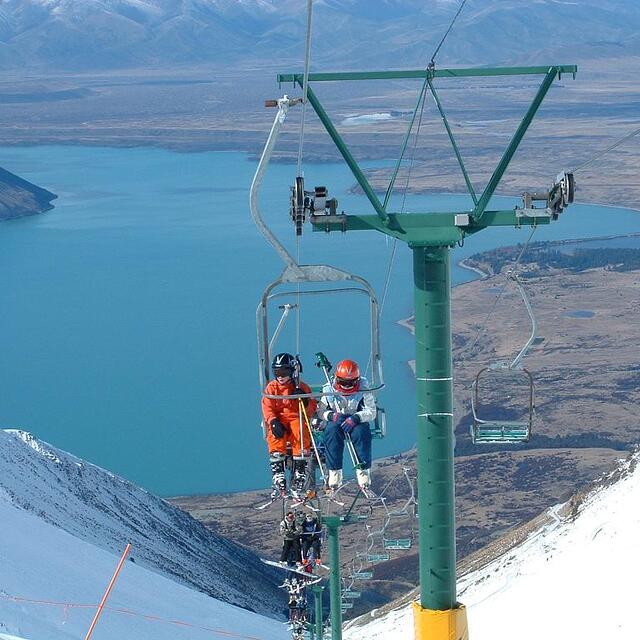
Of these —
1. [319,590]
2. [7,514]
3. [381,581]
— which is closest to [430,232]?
[319,590]

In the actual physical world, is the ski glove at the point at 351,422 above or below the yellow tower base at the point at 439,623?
above

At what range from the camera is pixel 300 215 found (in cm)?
466

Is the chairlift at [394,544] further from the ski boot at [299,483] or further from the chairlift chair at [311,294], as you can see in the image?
the chairlift chair at [311,294]

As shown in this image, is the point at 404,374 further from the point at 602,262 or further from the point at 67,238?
the point at 67,238

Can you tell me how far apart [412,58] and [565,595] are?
609 feet

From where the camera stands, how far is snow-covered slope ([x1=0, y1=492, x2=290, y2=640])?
26.1ft

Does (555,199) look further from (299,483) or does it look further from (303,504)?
(303,504)

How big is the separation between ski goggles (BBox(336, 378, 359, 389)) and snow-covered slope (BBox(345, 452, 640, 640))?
9.29 ft

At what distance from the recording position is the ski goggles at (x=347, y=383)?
6316 millimetres

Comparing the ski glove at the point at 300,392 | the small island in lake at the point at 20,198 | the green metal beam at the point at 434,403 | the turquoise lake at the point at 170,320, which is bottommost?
the green metal beam at the point at 434,403

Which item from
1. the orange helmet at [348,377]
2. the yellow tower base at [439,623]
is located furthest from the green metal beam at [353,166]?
the orange helmet at [348,377]

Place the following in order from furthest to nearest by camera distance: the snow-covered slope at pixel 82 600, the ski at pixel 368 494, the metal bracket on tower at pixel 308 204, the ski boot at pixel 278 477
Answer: the snow-covered slope at pixel 82 600, the ski boot at pixel 278 477, the ski at pixel 368 494, the metal bracket on tower at pixel 308 204

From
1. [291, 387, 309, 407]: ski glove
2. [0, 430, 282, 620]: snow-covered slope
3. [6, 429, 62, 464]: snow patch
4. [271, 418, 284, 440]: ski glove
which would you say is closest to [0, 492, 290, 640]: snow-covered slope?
[271, 418, 284, 440]: ski glove

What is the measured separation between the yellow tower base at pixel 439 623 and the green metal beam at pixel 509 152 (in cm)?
147
